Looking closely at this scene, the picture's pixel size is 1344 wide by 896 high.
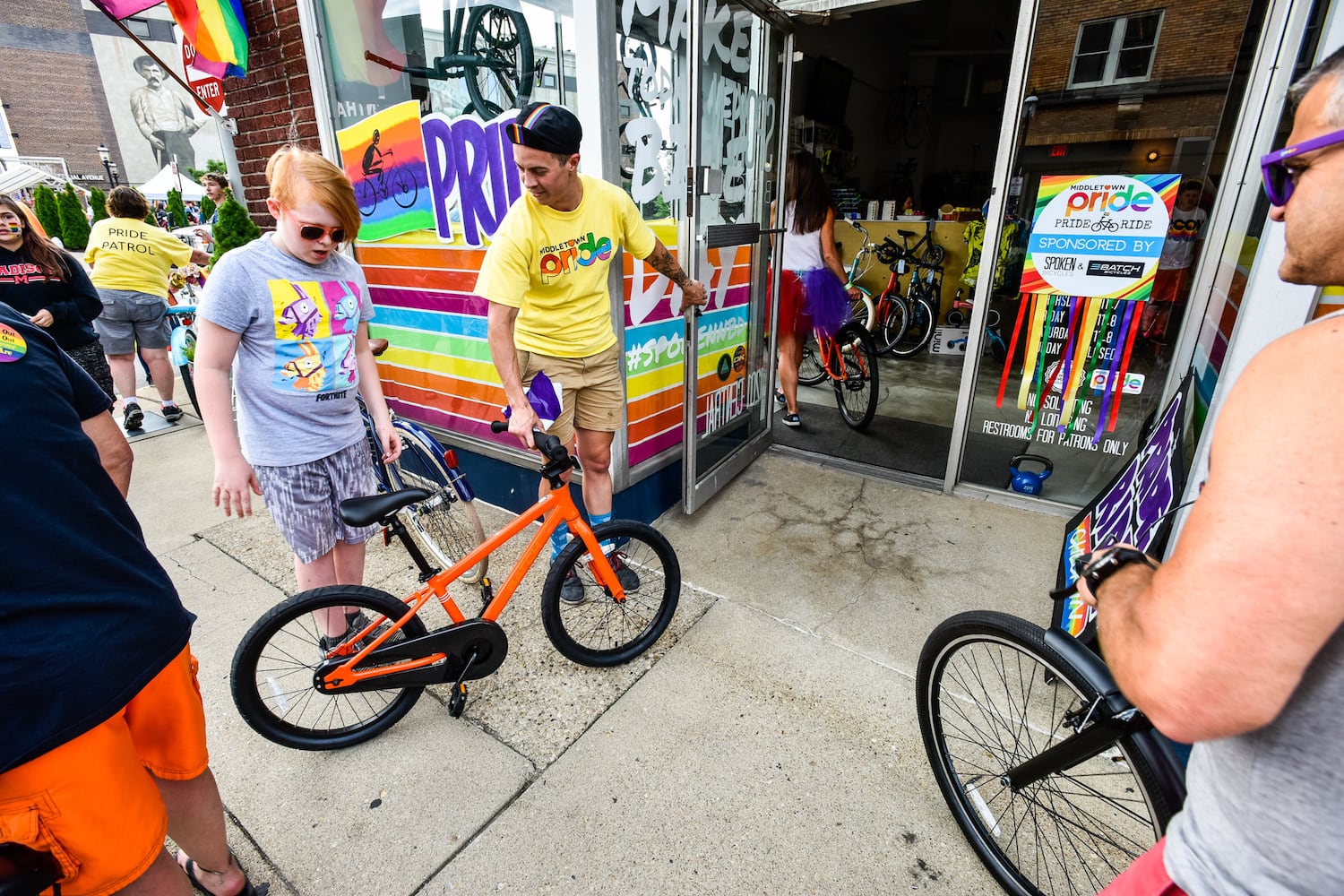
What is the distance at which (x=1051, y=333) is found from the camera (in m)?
3.48

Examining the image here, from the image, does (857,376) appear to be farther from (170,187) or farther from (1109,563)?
(170,187)

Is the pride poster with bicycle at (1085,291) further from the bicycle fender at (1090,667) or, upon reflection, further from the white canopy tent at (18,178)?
the white canopy tent at (18,178)

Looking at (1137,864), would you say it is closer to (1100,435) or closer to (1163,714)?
(1163,714)

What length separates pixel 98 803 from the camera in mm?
1096

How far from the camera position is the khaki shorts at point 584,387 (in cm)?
273

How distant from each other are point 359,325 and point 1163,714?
2.40 metres

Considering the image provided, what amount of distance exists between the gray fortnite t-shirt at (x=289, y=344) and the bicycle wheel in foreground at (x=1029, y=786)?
2.04 meters

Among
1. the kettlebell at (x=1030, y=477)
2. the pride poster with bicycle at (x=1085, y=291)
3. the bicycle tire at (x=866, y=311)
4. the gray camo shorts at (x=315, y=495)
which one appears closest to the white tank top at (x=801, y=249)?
the pride poster with bicycle at (x=1085, y=291)

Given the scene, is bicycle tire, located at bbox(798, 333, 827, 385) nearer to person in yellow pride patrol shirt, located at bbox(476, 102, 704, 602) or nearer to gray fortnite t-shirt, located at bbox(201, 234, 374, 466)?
person in yellow pride patrol shirt, located at bbox(476, 102, 704, 602)

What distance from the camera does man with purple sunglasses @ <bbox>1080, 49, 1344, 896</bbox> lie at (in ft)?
2.00

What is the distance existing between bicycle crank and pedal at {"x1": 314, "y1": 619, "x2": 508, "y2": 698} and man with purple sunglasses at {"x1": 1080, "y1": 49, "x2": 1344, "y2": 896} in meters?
1.93

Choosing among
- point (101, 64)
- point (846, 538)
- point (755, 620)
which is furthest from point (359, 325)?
point (101, 64)

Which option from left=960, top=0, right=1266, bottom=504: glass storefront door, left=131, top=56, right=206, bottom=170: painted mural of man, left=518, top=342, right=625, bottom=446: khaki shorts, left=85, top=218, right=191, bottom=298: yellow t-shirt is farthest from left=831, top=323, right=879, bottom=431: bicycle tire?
left=131, top=56, right=206, bottom=170: painted mural of man

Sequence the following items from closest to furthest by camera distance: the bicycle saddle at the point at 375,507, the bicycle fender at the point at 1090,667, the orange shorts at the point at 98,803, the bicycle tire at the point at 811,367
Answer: the orange shorts at the point at 98,803
the bicycle fender at the point at 1090,667
the bicycle saddle at the point at 375,507
the bicycle tire at the point at 811,367
